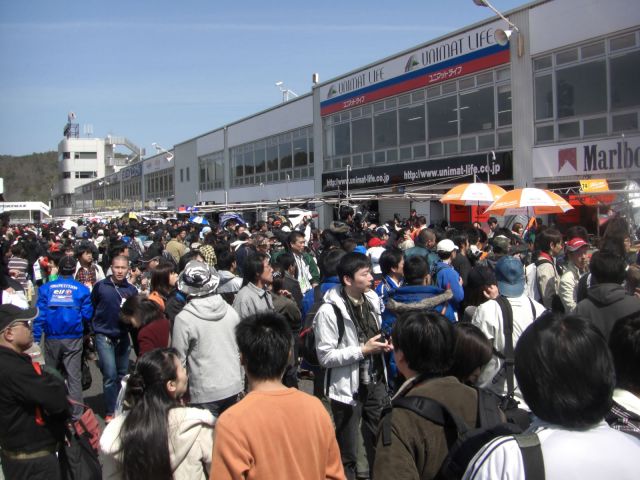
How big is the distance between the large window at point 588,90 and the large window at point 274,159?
1465 cm

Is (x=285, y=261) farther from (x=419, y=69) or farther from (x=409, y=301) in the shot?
(x=419, y=69)

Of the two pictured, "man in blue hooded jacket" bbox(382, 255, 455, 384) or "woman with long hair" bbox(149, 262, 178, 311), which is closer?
"man in blue hooded jacket" bbox(382, 255, 455, 384)

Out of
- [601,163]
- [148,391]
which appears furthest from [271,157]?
[148,391]

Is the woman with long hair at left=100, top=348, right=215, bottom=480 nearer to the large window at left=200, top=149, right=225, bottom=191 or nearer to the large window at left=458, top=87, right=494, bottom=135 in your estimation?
the large window at left=458, top=87, right=494, bottom=135

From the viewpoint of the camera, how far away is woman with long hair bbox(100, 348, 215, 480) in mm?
2729

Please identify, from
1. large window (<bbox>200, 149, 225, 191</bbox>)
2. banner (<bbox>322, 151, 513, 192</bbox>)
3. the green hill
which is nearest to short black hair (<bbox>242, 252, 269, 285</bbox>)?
banner (<bbox>322, 151, 513, 192</bbox>)

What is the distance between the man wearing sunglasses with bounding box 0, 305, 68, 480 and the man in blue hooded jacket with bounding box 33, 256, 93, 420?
2858 mm

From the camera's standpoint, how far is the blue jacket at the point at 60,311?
6.29 meters

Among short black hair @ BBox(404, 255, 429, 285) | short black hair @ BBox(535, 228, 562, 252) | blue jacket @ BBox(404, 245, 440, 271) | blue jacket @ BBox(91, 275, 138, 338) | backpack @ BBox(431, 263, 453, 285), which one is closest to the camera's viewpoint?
short black hair @ BBox(404, 255, 429, 285)

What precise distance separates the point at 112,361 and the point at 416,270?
3.61 meters

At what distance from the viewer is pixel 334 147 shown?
29.0 metres

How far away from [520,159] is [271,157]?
19.0 metres

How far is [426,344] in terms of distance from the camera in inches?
111

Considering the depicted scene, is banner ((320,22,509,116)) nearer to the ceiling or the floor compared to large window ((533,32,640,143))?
nearer to the ceiling
